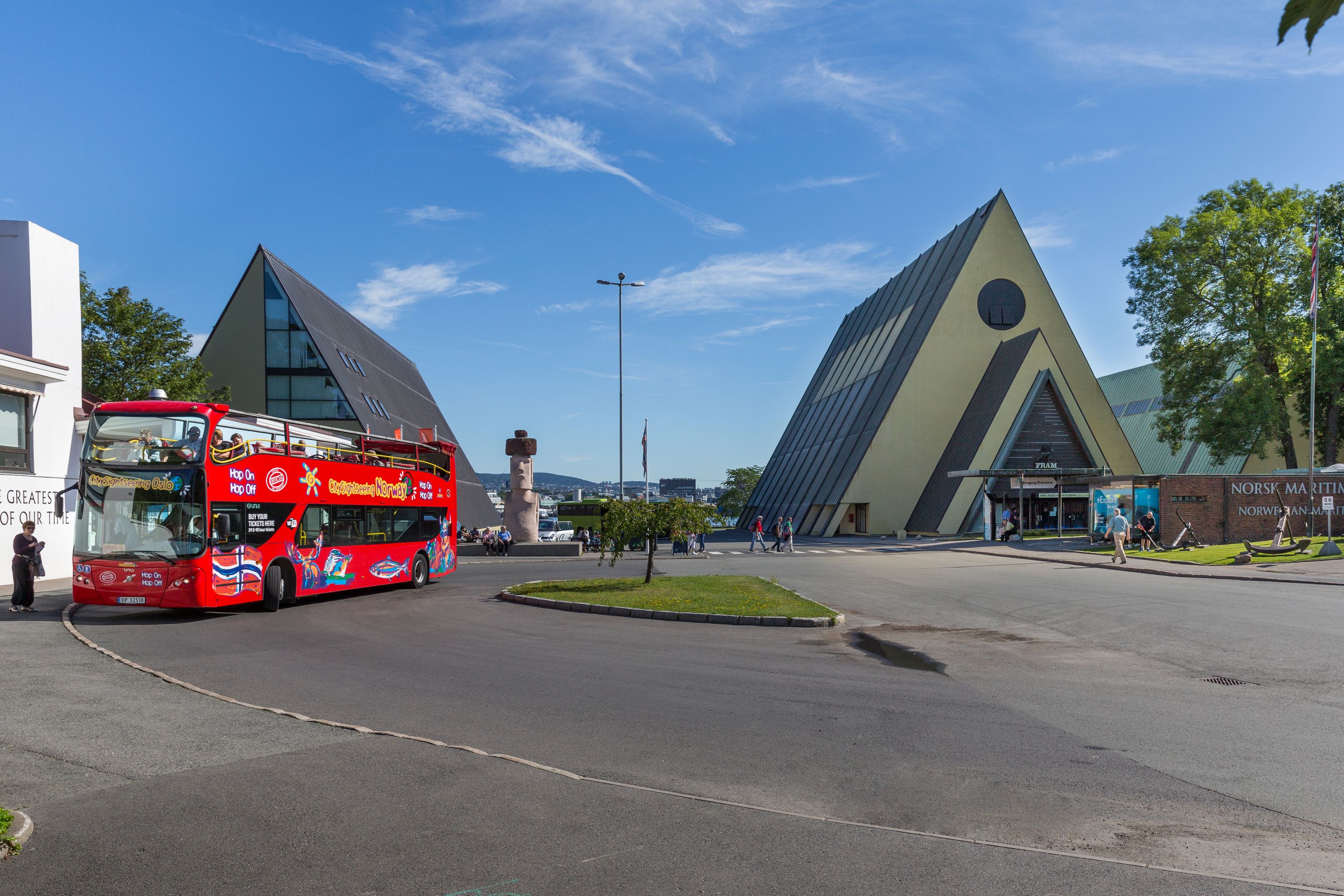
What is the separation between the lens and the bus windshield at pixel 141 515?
14.6 meters

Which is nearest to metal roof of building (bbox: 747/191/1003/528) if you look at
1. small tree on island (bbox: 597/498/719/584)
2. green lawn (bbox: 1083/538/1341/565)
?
green lawn (bbox: 1083/538/1341/565)

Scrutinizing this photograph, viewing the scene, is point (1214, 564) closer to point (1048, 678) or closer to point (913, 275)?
point (1048, 678)

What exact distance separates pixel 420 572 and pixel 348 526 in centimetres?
349

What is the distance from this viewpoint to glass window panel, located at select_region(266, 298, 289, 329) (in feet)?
141

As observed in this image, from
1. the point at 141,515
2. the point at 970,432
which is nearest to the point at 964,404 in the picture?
the point at 970,432

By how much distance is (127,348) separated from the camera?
104 ft

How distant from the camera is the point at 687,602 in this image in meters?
15.9

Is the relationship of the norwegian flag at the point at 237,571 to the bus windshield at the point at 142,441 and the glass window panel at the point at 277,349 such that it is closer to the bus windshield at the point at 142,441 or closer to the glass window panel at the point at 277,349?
the bus windshield at the point at 142,441

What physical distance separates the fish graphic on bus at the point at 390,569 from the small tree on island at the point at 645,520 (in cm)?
540

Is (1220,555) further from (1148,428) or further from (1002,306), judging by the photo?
(1148,428)

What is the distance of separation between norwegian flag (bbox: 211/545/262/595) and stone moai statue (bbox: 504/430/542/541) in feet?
61.8

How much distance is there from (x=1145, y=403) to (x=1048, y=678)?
238 ft

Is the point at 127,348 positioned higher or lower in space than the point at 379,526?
higher

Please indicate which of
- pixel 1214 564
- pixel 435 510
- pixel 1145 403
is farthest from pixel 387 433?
pixel 1145 403
